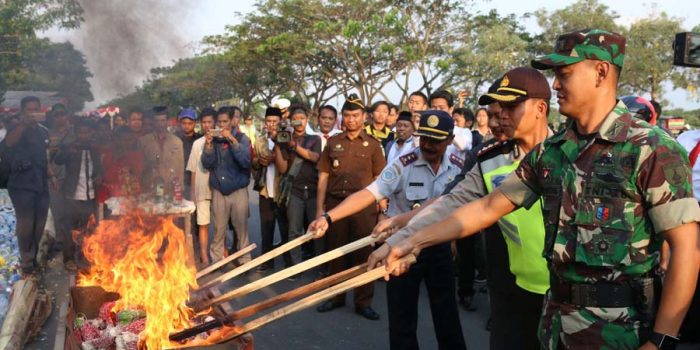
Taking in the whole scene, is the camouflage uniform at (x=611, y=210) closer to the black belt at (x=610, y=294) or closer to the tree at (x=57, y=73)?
the black belt at (x=610, y=294)

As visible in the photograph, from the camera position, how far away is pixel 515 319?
3.38 metres

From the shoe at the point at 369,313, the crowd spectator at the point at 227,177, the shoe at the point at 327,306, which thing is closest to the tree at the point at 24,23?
the crowd spectator at the point at 227,177

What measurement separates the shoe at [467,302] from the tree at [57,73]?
219 inches

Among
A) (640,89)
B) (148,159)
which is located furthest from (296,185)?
(640,89)

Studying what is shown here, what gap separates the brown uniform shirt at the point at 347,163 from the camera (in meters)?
6.73

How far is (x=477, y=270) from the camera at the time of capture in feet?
25.5

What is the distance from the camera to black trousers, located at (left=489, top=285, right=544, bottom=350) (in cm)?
330

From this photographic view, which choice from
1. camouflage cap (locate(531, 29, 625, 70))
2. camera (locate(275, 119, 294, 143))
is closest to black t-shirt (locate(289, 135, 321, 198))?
camera (locate(275, 119, 294, 143))

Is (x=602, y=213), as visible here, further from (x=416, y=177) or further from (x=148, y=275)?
(x=148, y=275)

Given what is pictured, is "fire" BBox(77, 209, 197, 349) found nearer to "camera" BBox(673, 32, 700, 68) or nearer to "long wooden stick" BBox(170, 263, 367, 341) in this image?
"long wooden stick" BBox(170, 263, 367, 341)

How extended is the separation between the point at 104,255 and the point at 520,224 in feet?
10.5

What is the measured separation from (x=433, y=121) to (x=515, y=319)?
1.59m

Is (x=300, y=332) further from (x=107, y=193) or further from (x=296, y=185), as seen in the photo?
(x=107, y=193)

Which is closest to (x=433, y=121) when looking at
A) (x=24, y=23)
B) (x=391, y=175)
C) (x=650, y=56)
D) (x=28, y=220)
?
(x=391, y=175)
